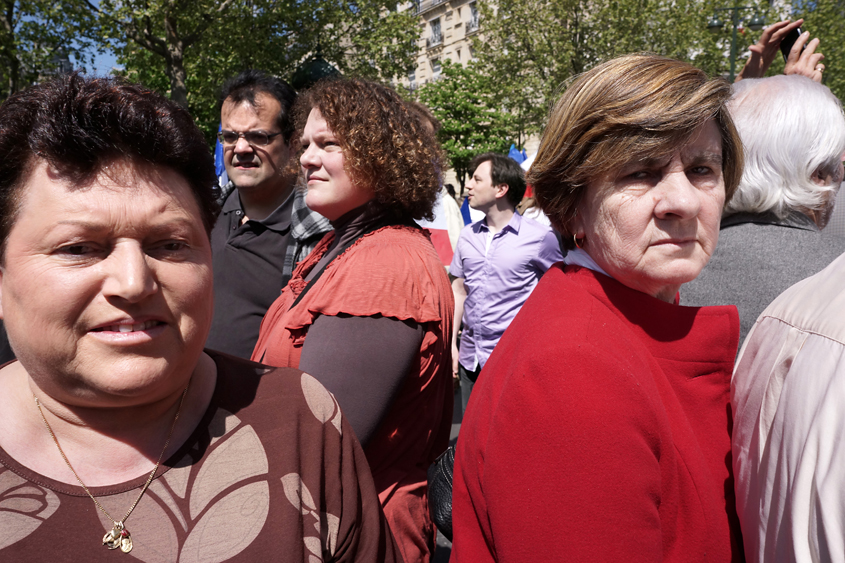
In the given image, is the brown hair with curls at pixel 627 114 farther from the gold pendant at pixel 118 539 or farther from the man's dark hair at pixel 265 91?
the man's dark hair at pixel 265 91

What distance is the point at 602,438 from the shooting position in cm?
109

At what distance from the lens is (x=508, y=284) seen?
14.7 ft

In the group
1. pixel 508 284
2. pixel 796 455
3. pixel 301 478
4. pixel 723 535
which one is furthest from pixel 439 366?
pixel 508 284

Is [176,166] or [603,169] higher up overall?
[176,166]

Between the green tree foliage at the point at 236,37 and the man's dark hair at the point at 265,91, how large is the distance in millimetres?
10398

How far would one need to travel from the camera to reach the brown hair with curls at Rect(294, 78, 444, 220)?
2.20 meters

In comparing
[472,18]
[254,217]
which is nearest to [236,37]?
[254,217]

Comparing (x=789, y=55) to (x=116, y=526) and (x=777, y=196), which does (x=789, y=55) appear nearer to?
(x=777, y=196)

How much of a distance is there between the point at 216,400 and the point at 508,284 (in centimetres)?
336

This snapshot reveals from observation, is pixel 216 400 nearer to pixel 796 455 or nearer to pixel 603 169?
pixel 603 169

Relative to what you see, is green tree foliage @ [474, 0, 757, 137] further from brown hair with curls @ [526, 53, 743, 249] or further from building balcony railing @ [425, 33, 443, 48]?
building balcony railing @ [425, 33, 443, 48]

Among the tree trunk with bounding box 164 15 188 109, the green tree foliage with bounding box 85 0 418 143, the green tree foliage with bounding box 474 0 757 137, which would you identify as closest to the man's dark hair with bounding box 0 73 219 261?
the green tree foliage with bounding box 85 0 418 143

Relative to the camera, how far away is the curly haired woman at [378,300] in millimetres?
1749

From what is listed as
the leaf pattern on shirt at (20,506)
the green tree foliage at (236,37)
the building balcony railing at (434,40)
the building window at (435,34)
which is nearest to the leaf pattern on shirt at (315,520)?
the leaf pattern on shirt at (20,506)
